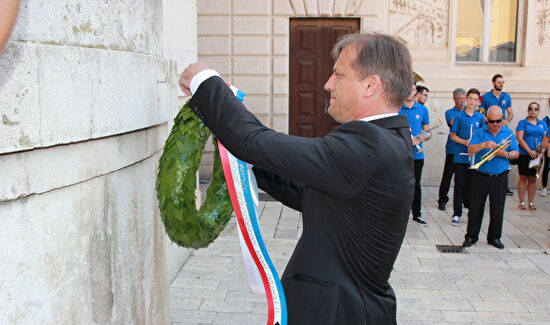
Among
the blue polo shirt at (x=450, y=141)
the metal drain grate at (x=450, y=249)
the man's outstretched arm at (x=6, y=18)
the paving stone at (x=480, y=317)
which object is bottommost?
the metal drain grate at (x=450, y=249)

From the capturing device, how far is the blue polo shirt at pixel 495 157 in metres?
7.24

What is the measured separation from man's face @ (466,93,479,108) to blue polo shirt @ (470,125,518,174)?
4.51 feet

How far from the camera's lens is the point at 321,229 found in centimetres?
209

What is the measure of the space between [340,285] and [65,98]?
45.4 inches

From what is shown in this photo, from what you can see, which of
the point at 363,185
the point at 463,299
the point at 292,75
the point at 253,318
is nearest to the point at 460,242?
the point at 463,299

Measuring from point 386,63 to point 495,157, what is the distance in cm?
575

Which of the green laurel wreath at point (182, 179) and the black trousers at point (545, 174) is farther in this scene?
the black trousers at point (545, 174)

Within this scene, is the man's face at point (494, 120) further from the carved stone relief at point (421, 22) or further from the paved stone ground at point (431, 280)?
the carved stone relief at point (421, 22)

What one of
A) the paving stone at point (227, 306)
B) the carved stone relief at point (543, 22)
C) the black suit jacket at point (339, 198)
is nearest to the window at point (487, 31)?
the carved stone relief at point (543, 22)

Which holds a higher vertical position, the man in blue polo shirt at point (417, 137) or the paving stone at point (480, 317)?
the man in blue polo shirt at point (417, 137)

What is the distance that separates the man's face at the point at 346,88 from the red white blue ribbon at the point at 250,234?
36 cm

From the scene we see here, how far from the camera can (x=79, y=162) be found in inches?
74.5

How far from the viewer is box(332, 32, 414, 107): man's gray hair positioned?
2.01 metres

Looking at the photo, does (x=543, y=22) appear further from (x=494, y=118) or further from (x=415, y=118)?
(x=494, y=118)
